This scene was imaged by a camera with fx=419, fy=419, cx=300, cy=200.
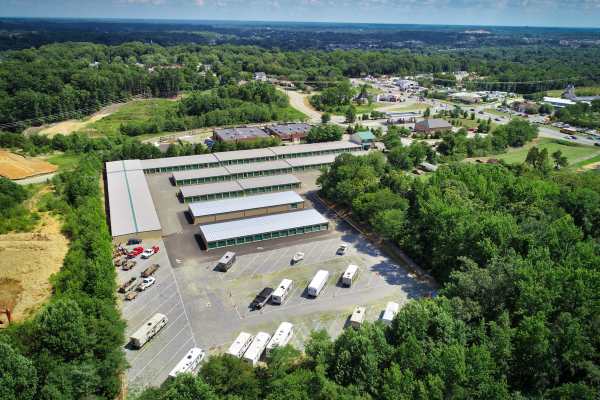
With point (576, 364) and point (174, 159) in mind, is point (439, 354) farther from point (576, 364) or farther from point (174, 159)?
point (174, 159)

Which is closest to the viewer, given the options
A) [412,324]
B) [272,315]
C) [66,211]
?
[412,324]

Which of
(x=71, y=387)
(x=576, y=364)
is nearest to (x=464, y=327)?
(x=576, y=364)

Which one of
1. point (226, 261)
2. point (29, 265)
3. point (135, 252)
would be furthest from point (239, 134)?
point (29, 265)

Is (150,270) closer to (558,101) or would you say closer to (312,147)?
(312,147)

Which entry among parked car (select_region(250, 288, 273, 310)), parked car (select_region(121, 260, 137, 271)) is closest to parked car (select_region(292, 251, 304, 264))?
parked car (select_region(250, 288, 273, 310))

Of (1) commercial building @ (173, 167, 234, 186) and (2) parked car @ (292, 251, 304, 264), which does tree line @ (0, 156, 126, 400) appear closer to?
(2) parked car @ (292, 251, 304, 264)

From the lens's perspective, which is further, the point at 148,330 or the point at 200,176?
the point at 200,176
